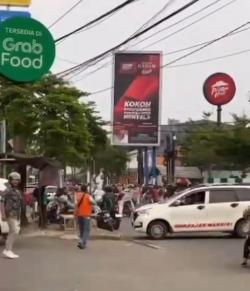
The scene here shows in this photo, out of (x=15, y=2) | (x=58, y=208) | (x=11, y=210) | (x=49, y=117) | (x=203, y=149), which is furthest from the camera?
(x=203, y=149)

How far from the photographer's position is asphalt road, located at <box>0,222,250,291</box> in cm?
1195

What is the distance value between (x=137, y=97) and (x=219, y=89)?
8.23 meters

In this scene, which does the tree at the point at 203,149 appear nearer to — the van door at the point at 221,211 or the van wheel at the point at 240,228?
the van door at the point at 221,211

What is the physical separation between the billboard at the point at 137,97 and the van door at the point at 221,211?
27.4 meters

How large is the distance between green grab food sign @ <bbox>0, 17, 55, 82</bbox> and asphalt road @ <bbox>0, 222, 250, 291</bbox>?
10.6 ft

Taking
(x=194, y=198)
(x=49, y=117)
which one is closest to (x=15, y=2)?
(x=194, y=198)

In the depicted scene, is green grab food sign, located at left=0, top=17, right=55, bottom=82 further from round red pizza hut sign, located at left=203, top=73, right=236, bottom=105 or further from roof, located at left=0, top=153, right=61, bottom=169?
round red pizza hut sign, located at left=203, top=73, right=236, bottom=105

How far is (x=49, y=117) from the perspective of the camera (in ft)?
84.9

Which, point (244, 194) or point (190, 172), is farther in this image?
point (190, 172)

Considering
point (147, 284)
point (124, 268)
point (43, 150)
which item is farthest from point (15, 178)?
point (43, 150)

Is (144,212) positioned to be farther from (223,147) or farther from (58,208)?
(223,147)

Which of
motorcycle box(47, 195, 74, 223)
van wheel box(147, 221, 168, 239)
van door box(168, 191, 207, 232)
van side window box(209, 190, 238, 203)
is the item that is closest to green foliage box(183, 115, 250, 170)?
motorcycle box(47, 195, 74, 223)

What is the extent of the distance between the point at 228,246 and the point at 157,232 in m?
3.35

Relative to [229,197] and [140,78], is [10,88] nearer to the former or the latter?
[229,197]
